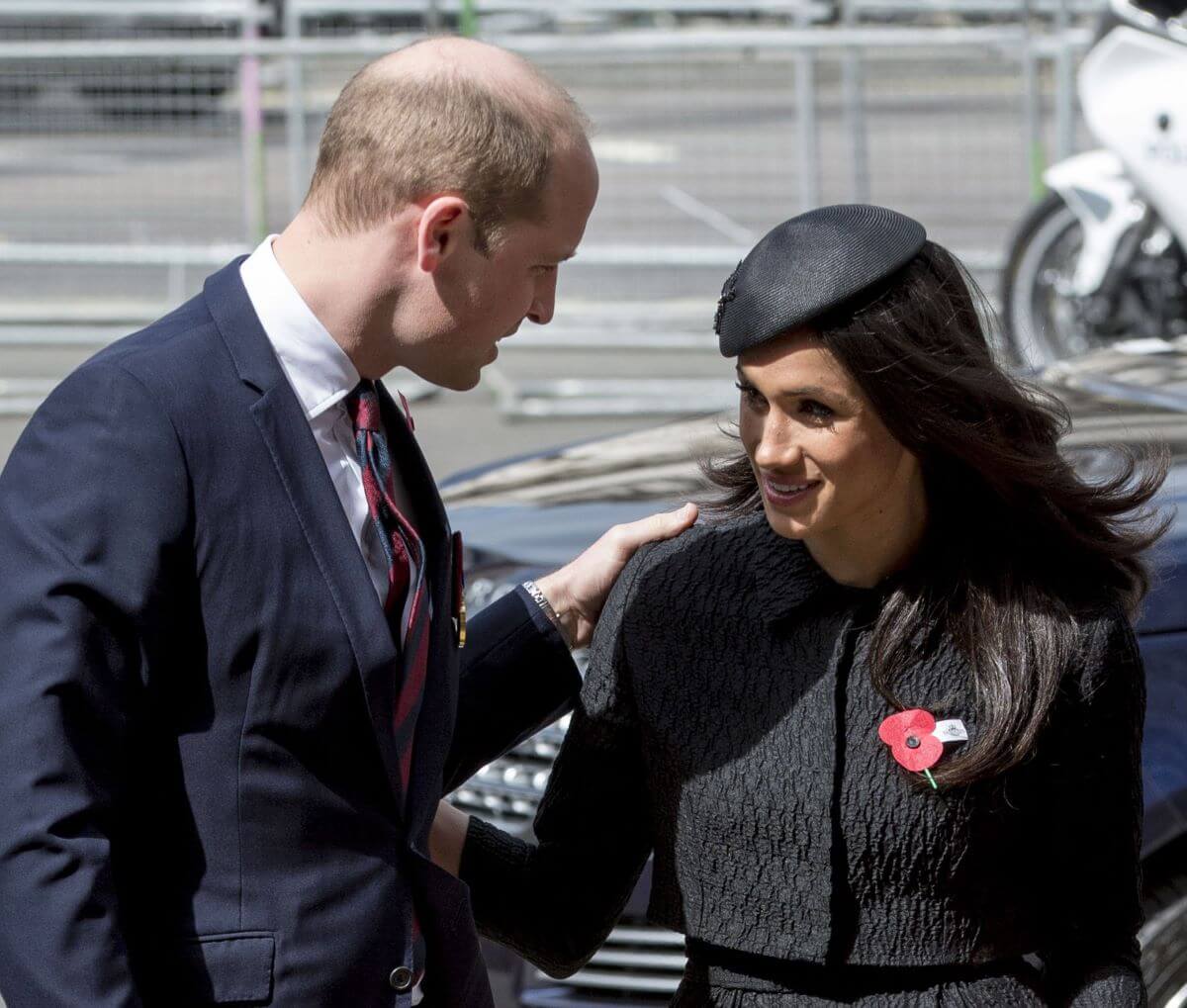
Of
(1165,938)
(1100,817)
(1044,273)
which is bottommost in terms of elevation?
(1165,938)

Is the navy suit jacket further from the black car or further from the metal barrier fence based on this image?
the metal barrier fence

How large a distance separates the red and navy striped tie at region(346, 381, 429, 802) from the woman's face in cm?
Result: 41

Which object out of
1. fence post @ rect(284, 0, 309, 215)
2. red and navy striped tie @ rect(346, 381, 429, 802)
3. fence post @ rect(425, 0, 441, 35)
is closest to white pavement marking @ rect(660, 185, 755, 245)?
fence post @ rect(425, 0, 441, 35)

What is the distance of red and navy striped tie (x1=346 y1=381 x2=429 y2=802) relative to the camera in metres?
1.97

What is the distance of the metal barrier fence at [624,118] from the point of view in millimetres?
9258

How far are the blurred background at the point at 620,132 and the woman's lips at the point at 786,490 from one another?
6.65 m

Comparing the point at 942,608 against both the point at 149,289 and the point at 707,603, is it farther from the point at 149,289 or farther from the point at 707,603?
the point at 149,289

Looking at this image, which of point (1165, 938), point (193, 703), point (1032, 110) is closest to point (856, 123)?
point (1032, 110)

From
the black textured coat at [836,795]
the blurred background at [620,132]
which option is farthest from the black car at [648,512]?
the blurred background at [620,132]

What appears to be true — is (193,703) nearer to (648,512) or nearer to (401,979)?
(401,979)

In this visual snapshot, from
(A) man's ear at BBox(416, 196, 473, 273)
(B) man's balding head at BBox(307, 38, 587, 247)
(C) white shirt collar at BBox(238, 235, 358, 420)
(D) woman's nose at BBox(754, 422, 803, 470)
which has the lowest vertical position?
(D) woman's nose at BBox(754, 422, 803, 470)

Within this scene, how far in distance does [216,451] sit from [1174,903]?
75.7 inches

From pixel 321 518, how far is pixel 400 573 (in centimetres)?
13

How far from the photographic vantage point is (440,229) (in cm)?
190
